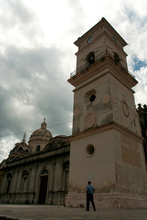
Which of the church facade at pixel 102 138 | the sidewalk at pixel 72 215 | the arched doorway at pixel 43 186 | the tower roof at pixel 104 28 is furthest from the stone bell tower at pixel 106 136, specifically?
the arched doorway at pixel 43 186

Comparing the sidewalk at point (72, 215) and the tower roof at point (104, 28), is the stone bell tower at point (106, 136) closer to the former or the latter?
the tower roof at point (104, 28)

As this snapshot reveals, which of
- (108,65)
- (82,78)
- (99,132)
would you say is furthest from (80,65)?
(99,132)

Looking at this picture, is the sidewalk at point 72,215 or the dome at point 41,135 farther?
the dome at point 41,135

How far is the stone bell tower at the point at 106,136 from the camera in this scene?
1027 centimetres

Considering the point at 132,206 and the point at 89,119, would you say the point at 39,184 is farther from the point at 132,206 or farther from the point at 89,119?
the point at 132,206

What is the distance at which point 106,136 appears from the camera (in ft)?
37.5

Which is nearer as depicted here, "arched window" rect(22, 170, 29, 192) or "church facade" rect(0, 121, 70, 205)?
"church facade" rect(0, 121, 70, 205)

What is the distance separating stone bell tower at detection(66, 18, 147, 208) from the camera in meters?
10.3

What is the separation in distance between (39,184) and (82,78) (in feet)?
49.6

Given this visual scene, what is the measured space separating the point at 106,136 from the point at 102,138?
1.13ft

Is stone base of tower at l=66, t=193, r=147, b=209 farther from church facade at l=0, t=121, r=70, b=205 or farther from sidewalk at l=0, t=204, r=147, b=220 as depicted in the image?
church facade at l=0, t=121, r=70, b=205

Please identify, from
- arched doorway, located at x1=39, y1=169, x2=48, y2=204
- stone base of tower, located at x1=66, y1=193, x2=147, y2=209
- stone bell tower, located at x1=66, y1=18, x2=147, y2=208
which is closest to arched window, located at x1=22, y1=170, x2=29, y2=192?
arched doorway, located at x1=39, y1=169, x2=48, y2=204

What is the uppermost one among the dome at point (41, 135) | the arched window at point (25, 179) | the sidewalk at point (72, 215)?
the dome at point (41, 135)

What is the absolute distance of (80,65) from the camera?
57.2 ft
